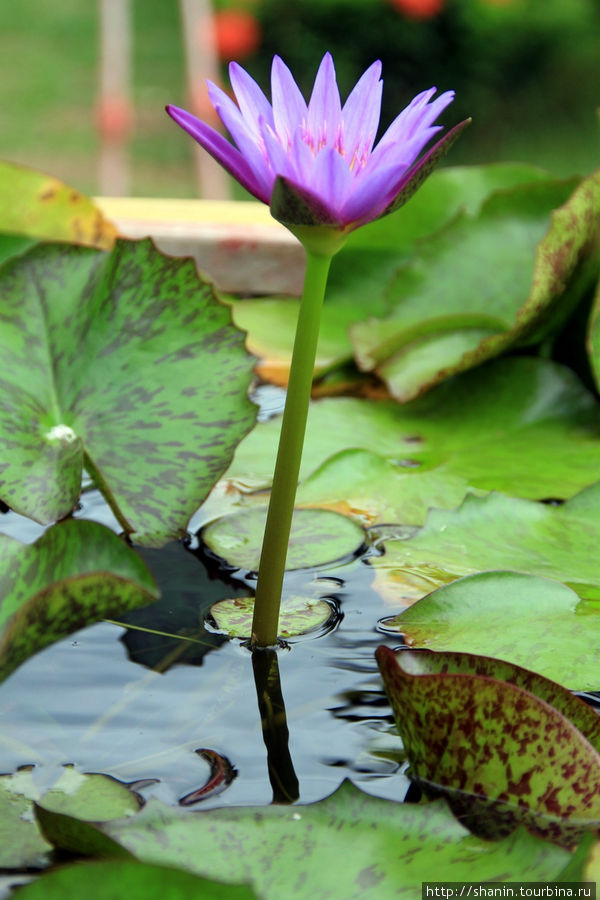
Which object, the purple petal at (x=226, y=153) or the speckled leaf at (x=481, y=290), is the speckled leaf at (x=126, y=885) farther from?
the speckled leaf at (x=481, y=290)

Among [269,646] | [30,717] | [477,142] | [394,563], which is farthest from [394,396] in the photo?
[477,142]

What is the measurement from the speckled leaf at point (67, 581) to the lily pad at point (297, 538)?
0.20 m

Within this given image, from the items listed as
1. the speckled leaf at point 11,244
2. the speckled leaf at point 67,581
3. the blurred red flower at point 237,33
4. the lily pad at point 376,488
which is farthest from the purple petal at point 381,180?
the blurred red flower at point 237,33

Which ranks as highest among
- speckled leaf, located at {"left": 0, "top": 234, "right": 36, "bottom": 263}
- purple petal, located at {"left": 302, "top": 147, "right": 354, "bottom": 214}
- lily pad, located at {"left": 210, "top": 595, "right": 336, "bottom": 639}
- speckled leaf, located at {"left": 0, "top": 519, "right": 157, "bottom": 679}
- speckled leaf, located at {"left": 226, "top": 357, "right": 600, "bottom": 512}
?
purple petal, located at {"left": 302, "top": 147, "right": 354, "bottom": 214}

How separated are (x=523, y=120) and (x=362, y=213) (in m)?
3.64

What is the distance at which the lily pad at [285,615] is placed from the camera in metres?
0.55

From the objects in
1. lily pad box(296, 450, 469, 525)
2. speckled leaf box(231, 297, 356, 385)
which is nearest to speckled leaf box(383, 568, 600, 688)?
lily pad box(296, 450, 469, 525)

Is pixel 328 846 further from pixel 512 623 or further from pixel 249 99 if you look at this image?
pixel 249 99

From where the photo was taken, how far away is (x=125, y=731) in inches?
18.6

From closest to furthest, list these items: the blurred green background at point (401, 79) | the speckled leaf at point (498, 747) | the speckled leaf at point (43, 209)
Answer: the speckled leaf at point (498, 747), the speckled leaf at point (43, 209), the blurred green background at point (401, 79)

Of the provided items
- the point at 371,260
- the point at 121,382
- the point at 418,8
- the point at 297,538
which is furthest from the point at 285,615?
the point at 418,8

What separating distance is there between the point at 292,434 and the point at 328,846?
19cm

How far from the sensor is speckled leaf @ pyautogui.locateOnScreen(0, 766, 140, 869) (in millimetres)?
394

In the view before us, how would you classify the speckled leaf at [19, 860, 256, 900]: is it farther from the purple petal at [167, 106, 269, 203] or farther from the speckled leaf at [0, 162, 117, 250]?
the speckled leaf at [0, 162, 117, 250]
